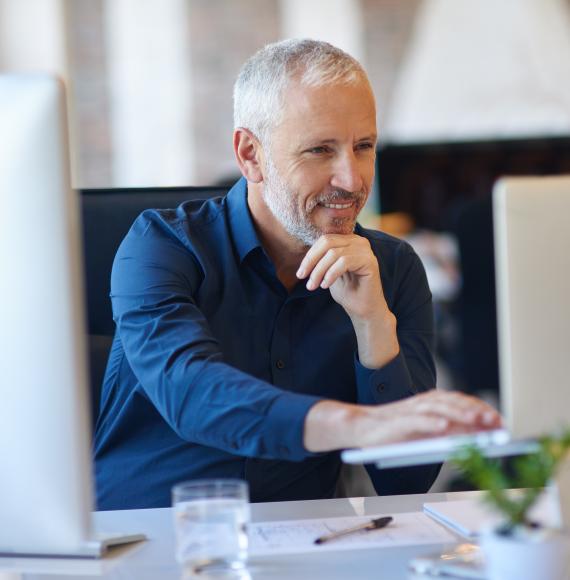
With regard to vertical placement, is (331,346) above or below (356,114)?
below

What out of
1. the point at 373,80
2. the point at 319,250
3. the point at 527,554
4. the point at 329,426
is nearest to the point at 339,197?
the point at 319,250

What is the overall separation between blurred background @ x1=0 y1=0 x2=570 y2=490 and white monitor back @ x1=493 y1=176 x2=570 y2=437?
141 inches

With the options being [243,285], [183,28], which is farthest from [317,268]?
[183,28]

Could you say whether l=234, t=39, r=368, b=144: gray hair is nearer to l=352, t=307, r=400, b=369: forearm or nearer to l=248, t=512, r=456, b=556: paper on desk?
l=352, t=307, r=400, b=369: forearm

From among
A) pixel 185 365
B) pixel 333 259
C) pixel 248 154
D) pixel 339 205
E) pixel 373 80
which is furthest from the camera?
pixel 373 80

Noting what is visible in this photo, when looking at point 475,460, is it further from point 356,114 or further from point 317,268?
point 356,114

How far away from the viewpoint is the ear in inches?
63.8

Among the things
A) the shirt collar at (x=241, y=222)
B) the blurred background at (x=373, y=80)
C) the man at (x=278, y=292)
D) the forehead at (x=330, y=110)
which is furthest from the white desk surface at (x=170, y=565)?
the blurred background at (x=373, y=80)

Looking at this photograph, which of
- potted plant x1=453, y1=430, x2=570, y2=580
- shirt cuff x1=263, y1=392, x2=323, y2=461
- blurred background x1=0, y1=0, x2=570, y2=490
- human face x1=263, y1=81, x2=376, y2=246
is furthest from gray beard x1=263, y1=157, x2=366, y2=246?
blurred background x1=0, y1=0, x2=570, y2=490

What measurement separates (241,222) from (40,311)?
2.08 ft

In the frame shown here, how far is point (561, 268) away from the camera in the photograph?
969 mm

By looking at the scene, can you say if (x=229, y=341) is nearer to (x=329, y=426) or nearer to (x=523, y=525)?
(x=329, y=426)

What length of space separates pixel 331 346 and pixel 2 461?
65 cm

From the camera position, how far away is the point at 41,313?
0.99 m
